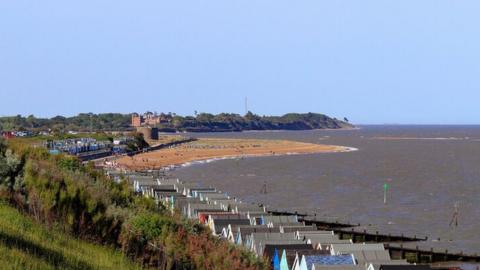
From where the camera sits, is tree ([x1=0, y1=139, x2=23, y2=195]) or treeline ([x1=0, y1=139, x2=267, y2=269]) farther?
tree ([x1=0, y1=139, x2=23, y2=195])

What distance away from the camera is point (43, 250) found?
945 cm

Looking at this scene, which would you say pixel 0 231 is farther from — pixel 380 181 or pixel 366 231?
pixel 380 181

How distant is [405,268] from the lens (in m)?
27.7

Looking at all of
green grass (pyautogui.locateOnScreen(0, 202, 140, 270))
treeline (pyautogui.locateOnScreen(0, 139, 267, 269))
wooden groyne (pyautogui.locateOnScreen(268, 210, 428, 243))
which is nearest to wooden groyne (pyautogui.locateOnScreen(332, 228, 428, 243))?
wooden groyne (pyautogui.locateOnScreen(268, 210, 428, 243))

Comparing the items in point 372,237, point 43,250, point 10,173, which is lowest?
point 372,237

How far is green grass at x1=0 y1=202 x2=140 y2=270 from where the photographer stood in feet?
27.2

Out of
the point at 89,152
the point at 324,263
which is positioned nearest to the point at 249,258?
the point at 324,263

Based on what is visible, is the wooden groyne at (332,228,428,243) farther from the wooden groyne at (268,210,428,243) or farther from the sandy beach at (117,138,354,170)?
the sandy beach at (117,138,354,170)

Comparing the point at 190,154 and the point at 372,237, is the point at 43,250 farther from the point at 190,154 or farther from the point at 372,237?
the point at 190,154

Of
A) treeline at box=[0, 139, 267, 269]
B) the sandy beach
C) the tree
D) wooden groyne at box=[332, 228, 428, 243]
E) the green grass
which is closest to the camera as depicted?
the green grass

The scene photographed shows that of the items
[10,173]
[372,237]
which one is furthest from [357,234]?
[10,173]

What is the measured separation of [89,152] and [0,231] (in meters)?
119

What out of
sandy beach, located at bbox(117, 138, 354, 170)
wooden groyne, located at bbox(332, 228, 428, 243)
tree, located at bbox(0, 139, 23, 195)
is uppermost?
tree, located at bbox(0, 139, 23, 195)

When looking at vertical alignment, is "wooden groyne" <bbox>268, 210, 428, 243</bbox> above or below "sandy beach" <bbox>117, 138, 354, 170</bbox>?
below
